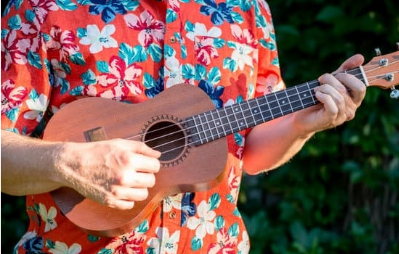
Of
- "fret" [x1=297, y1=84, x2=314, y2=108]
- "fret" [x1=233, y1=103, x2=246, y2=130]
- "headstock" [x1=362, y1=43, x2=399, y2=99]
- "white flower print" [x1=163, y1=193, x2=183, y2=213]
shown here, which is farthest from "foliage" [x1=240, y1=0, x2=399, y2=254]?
"white flower print" [x1=163, y1=193, x2=183, y2=213]

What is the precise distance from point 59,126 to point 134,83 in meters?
0.25

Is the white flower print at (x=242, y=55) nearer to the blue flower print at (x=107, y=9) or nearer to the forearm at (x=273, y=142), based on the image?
the forearm at (x=273, y=142)

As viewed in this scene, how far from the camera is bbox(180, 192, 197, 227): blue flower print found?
202 cm

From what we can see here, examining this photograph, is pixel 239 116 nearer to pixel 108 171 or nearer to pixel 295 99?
pixel 295 99

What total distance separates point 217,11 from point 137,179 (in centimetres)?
68

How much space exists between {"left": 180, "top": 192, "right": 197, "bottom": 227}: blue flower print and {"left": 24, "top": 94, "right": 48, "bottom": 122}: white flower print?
0.48m

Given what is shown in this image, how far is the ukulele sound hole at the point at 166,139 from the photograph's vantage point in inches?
79.2

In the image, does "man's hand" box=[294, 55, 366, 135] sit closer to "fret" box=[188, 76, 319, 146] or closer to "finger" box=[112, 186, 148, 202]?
"fret" box=[188, 76, 319, 146]

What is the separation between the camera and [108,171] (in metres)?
1.78

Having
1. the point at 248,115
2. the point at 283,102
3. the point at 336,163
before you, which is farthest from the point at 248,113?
the point at 336,163

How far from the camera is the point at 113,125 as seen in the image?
198 cm

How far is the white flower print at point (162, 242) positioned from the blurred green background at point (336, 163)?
5.74 feet

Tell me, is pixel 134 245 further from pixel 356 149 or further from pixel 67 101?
pixel 356 149

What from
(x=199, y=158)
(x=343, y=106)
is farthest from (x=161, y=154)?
(x=343, y=106)
